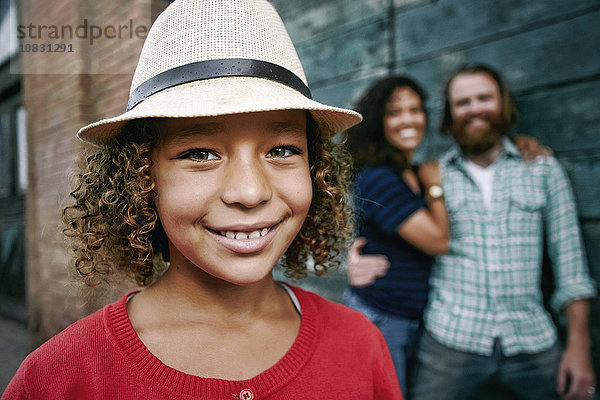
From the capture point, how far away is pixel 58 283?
3277mm

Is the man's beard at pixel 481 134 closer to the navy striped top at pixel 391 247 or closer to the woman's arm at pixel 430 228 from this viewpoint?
the woman's arm at pixel 430 228

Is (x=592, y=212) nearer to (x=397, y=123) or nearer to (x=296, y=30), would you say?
(x=397, y=123)

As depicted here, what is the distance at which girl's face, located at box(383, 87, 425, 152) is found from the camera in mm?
2393

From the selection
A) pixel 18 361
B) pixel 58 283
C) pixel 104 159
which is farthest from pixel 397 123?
pixel 18 361

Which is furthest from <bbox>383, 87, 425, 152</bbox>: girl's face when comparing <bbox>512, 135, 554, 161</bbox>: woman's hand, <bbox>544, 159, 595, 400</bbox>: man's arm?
<bbox>544, 159, 595, 400</bbox>: man's arm

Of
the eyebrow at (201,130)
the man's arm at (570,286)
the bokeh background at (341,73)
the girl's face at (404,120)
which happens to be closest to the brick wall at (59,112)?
the bokeh background at (341,73)

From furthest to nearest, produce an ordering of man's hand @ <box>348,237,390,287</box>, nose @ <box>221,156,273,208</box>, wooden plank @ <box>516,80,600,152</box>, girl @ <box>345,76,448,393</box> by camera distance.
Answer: man's hand @ <box>348,237,390,287</box>
girl @ <box>345,76,448,393</box>
wooden plank @ <box>516,80,600,152</box>
nose @ <box>221,156,273,208</box>

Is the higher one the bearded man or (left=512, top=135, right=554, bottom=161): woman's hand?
(left=512, top=135, right=554, bottom=161): woman's hand

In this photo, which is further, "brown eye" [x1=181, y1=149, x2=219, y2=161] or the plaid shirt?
the plaid shirt

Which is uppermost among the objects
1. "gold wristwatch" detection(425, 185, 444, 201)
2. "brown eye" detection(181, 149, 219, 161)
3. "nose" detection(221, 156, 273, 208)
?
"brown eye" detection(181, 149, 219, 161)

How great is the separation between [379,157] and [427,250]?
0.57 m

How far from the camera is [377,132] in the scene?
2426 mm

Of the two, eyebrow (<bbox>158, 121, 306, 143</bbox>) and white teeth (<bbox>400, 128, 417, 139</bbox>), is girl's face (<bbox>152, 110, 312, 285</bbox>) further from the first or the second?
white teeth (<bbox>400, 128, 417, 139</bbox>)

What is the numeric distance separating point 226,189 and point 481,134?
1.68 meters
